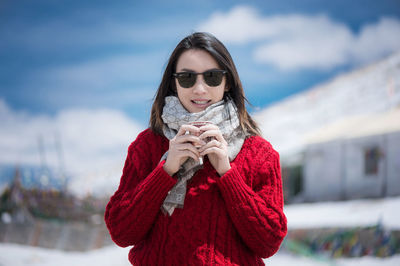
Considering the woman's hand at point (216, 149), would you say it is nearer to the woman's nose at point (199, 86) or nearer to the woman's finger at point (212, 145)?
the woman's finger at point (212, 145)

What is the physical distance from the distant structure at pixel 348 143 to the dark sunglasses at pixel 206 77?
12053 millimetres

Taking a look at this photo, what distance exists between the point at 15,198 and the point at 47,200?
0.87m

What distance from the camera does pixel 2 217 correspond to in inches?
444

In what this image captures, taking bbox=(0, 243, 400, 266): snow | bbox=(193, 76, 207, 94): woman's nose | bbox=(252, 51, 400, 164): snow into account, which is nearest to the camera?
bbox=(193, 76, 207, 94): woman's nose

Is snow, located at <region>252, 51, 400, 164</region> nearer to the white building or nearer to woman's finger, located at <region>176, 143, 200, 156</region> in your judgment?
the white building

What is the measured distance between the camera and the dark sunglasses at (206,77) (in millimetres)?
1962

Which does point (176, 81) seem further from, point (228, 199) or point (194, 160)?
point (228, 199)

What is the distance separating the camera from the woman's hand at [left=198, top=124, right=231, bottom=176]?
178cm

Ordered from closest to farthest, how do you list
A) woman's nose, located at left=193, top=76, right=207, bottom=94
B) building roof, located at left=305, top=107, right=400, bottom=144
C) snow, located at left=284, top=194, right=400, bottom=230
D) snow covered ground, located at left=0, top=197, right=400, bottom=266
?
1. woman's nose, located at left=193, top=76, right=207, bottom=94
2. snow covered ground, located at left=0, top=197, right=400, bottom=266
3. snow, located at left=284, top=194, right=400, bottom=230
4. building roof, located at left=305, top=107, right=400, bottom=144

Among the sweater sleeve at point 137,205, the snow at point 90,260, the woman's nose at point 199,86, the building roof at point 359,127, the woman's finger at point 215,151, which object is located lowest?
the snow at point 90,260

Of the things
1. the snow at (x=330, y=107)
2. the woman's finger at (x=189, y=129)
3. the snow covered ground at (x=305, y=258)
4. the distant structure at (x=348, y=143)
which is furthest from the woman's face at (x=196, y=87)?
the snow at (x=330, y=107)

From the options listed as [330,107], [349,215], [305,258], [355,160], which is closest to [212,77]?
[305,258]

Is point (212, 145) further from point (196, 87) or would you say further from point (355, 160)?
point (355, 160)

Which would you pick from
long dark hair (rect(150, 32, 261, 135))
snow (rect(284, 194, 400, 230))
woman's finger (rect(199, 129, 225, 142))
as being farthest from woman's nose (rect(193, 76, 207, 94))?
snow (rect(284, 194, 400, 230))
